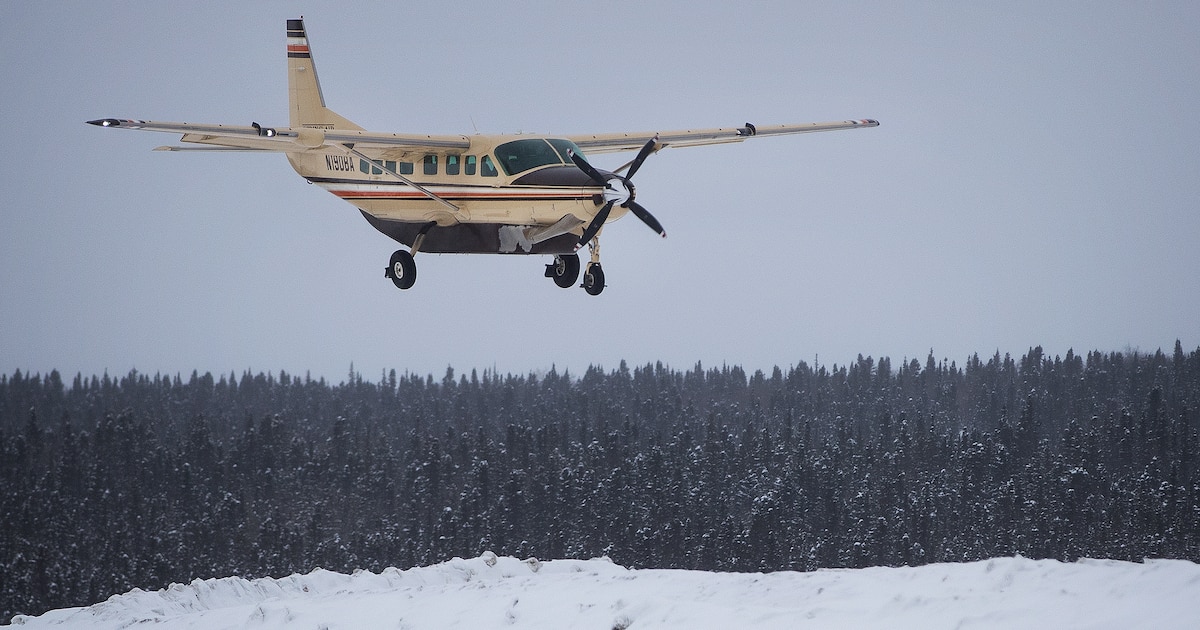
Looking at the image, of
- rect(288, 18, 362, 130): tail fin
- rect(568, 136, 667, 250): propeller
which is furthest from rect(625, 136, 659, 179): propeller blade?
rect(288, 18, 362, 130): tail fin

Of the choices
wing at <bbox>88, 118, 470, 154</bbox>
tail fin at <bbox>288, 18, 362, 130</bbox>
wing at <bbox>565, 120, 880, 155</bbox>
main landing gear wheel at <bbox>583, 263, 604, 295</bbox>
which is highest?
tail fin at <bbox>288, 18, 362, 130</bbox>

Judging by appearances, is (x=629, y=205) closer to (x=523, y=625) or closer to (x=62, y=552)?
(x=523, y=625)

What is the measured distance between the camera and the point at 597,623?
98.8ft

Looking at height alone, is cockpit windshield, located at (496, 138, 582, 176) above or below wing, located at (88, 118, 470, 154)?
below

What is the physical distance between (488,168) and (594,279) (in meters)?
4.27

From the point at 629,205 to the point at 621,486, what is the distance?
6386 inches

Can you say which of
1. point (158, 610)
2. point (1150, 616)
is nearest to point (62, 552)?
point (158, 610)

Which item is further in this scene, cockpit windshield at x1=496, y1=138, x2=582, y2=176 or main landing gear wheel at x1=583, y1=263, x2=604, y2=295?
main landing gear wheel at x1=583, y1=263, x2=604, y2=295

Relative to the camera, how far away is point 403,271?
33.9 m

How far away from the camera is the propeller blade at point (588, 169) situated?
30547 mm

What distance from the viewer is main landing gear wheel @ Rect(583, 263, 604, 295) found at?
32.5m

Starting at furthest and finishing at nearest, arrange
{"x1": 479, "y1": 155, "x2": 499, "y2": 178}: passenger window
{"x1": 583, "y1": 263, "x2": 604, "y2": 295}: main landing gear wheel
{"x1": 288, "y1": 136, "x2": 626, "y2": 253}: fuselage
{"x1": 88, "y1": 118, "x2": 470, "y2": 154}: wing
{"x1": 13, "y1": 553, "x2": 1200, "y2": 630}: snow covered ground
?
{"x1": 583, "y1": 263, "x2": 604, "y2": 295}: main landing gear wheel < {"x1": 479, "y1": 155, "x2": 499, "y2": 178}: passenger window < {"x1": 288, "y1": 136, "x2": 626, "y2": 253}: fuselage < {"x1": 88, "y1": 118, "x2": 470, "y2": 154}: wing < {"x1": 13, "y1": 553, "x2": 1200, "y2": 630}: snow covered ground

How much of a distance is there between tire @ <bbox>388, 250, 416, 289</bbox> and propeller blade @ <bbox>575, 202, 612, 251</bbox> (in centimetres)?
548

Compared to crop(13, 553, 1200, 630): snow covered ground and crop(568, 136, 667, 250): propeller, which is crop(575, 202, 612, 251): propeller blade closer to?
crop(568, 136, 667, 250): propeller
